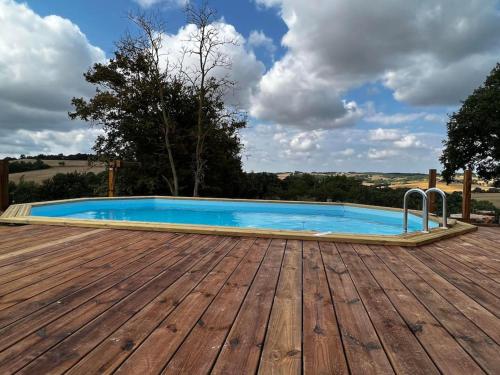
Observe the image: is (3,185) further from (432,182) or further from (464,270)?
(432,182)

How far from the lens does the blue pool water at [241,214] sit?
6230 mm

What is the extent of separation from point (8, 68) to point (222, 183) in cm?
735

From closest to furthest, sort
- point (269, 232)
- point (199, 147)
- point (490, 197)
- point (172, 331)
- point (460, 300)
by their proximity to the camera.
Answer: point (172, 331) → point (460, 300) → point (269, 232) → point (199, 147) → point (490, 197)

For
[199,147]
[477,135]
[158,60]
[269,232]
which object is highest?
[158,60]

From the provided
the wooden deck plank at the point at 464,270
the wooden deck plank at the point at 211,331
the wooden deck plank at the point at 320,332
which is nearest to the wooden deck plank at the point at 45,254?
the wooden deck plank at the point at 211,331

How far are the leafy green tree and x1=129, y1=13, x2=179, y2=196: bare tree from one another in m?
12.6

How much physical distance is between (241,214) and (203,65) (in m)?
5.76

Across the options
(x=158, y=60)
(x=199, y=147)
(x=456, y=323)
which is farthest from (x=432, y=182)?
(x=158, y=60)

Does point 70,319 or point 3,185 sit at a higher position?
point 3,185

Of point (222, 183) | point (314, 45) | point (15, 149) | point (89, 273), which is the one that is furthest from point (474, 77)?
point (15, 149)

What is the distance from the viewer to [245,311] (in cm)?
145

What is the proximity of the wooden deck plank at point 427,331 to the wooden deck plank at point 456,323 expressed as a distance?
0.10ft

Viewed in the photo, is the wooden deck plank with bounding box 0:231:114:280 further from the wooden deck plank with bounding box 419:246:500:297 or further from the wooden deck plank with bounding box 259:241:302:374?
the wooden deck plank with bounding box 419:246:500:297

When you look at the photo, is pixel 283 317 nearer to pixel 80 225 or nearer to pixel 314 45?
pixel 80 225
